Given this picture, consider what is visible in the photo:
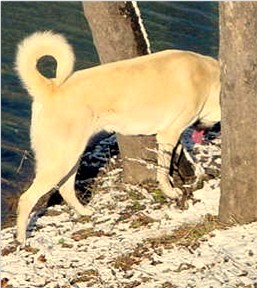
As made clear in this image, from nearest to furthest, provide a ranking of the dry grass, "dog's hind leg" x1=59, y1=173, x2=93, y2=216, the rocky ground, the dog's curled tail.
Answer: the rocky ground < the dry grass < the dog's curled tail < "dog's hind leg" x1=59, y1=173, x2=93, y2=216

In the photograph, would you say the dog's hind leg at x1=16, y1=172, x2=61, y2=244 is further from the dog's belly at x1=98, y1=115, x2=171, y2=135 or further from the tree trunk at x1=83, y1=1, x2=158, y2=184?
the tree trunk at x1=83, y1=1, x2=158, y2=184

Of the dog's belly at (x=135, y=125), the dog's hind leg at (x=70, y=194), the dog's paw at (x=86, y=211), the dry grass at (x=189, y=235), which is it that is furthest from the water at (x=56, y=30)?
the dry grass at (x=189, y=235)

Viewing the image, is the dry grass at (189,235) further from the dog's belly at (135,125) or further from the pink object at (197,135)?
the pink object at (197,135)

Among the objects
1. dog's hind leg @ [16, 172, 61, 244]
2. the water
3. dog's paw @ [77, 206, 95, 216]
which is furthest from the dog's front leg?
the water

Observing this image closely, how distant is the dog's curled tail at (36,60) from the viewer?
631 centimetres

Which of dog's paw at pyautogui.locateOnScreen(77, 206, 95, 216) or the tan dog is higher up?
the tan dog

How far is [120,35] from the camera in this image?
7086 millimetres

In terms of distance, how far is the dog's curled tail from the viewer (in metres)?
6.31

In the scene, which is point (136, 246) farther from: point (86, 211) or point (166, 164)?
point (166, 164)

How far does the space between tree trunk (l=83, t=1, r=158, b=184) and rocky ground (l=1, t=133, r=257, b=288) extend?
404mm

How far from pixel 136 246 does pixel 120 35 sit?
2092mm

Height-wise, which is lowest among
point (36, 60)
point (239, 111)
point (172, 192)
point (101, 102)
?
point (172, 192)

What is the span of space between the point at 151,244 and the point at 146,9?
11.2 metres

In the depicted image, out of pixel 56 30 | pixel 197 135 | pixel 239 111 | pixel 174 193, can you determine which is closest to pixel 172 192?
pixel 174 193
